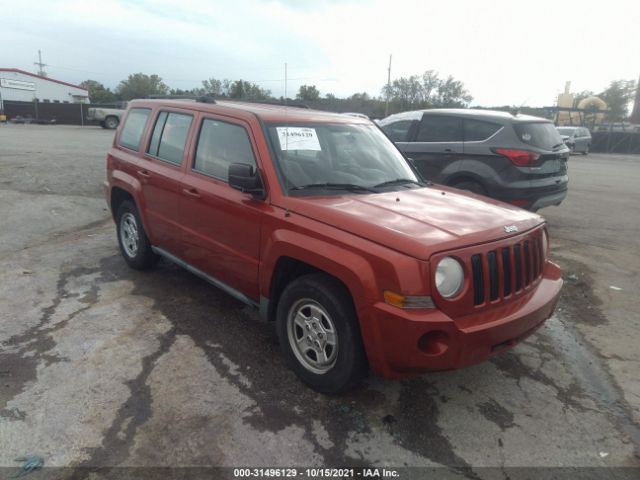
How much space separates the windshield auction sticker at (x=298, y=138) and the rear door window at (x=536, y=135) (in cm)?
432

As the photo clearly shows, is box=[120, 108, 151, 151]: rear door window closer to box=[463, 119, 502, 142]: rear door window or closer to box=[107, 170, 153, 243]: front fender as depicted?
box=[107, 170, 153, 243]: front fender

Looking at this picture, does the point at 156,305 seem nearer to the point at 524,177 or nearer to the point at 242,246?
the point at 242,246

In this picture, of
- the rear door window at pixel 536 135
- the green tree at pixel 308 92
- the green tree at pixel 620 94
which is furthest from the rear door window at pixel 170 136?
the green tree at pixel 620 94

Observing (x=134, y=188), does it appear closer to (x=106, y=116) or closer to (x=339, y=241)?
(x=339, y=241)

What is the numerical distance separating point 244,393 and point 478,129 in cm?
567

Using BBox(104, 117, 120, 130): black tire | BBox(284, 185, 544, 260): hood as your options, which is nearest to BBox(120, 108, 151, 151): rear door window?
BBox(284, 185, 544, 260): hood

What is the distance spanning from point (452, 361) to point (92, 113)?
116 feet

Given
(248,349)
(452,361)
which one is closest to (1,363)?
(248,349)

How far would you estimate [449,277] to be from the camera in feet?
8.68

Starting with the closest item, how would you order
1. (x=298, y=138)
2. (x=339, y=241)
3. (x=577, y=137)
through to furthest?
(x=339, y=241), (x=298, y=138), (x=577, y=137)

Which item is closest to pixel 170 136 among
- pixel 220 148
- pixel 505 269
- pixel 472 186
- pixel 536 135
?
pixel 220 148

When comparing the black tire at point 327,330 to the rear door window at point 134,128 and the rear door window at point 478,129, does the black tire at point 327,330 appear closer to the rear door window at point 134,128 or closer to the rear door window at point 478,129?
the rear door window at point 134,128

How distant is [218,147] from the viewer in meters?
3.91

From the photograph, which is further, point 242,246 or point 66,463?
point 242,246
